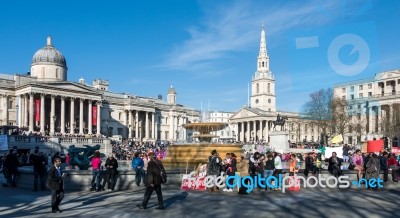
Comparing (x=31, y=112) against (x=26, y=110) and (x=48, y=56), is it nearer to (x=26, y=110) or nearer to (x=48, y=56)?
(x=26, y=110)

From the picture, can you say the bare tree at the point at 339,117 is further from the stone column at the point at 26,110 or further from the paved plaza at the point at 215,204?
the paved plaza at the point at 215,204

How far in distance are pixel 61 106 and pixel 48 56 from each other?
1029 cm

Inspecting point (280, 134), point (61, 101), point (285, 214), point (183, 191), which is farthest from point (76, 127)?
point (285, 214)

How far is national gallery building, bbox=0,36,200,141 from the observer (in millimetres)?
70500

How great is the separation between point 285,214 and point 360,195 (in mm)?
5372

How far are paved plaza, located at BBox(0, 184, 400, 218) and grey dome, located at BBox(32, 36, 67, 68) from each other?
6503 centimetres

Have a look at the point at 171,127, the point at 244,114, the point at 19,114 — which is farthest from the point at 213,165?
the point at 244,114

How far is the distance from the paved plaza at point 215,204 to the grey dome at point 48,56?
213 feet

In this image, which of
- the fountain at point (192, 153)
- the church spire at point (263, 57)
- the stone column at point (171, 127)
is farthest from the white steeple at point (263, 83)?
the fountain at point (192, 153)

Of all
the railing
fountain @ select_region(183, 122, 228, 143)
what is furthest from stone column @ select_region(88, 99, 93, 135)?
fountain @ select_region(183, 122, 228, 143)

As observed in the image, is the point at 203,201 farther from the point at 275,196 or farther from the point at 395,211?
the point at 395,211

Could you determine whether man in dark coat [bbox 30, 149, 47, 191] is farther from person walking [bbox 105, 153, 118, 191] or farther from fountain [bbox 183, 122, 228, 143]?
fountain [bbox 183, 122, 228, 143]

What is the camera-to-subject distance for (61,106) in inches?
2933

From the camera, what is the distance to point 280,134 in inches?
1720
